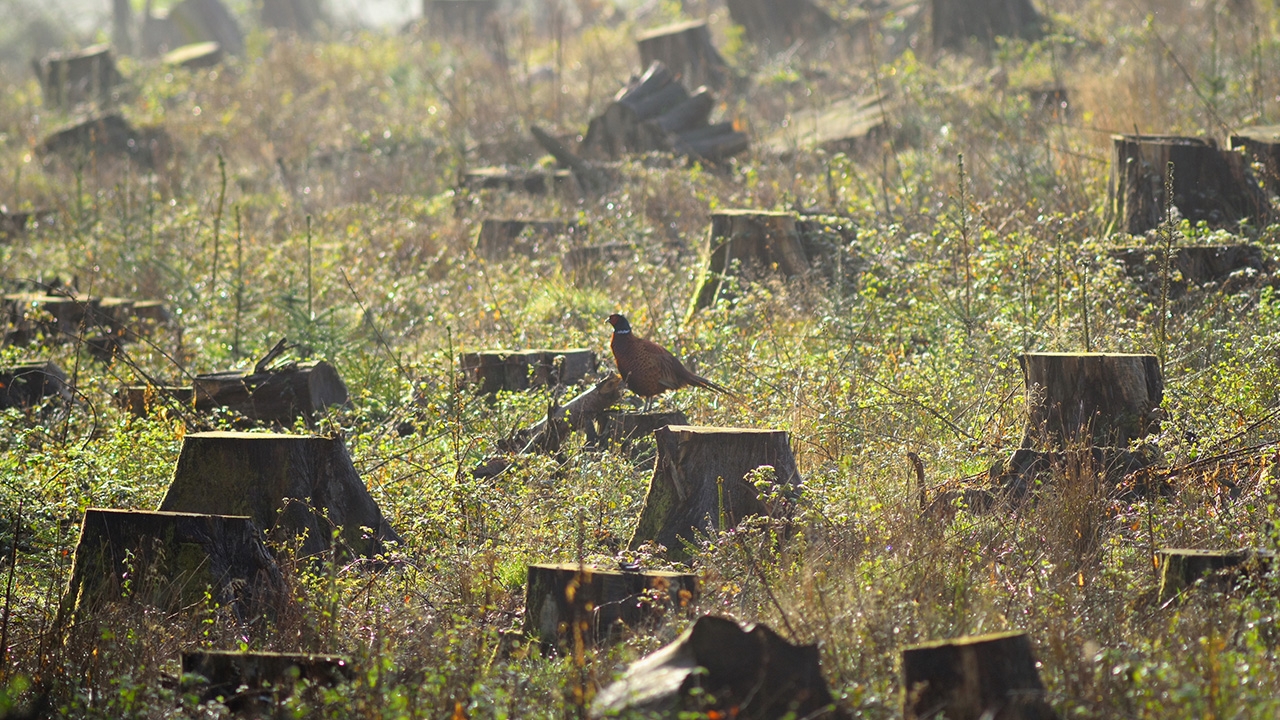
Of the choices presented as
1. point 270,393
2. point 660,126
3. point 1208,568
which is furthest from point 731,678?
point 660,126

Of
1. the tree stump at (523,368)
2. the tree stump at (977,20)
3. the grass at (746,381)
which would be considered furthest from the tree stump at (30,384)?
the tree stump at (977,20)

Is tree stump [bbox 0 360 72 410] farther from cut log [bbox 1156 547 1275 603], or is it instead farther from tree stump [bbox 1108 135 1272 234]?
tree stump [bbox 1108 135 1272 234]

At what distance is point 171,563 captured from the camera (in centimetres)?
385

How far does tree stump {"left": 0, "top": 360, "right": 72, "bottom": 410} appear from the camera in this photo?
6.82 meters

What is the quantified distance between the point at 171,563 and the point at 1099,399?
3478mm

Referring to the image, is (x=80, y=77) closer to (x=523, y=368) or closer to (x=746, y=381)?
(x=523, y=368)

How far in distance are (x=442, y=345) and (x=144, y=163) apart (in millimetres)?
9046

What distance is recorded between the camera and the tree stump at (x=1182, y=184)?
7473 mm

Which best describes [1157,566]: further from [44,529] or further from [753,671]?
[44,529]

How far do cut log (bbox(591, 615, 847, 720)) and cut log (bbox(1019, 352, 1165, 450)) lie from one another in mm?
2208

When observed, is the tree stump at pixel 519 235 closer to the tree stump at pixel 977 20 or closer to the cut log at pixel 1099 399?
the cut log at pixel 1099 399

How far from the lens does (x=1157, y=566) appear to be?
3.60 meters

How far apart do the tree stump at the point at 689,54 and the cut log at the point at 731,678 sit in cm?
1341

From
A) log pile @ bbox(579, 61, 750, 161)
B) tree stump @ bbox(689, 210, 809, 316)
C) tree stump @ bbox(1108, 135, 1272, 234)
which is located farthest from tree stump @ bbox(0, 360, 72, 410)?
log pile @ bbox(579, 61, 750, 161)
